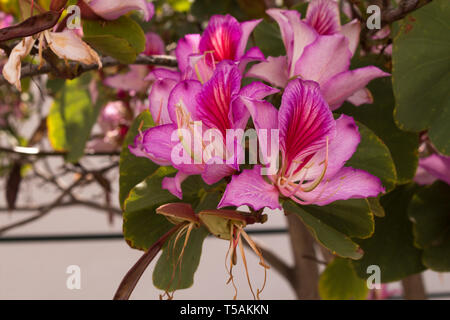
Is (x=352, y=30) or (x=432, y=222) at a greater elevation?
(x=352, y=30)

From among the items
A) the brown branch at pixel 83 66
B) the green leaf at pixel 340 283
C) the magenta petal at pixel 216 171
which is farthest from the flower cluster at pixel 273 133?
the green leaf at pixel 340 283

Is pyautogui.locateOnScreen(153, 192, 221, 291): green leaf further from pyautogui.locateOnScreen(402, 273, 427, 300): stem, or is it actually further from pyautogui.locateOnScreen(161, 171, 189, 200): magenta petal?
pyautogui.locateOnScreen(402, 273, 427, 300): stem

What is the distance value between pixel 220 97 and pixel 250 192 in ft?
0.17

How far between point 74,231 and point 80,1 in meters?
2.25

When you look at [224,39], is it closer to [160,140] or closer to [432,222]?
[160,140]

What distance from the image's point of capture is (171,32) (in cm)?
111

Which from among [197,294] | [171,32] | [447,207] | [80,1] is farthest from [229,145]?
[197,294]

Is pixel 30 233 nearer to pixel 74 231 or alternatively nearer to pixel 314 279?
pixel 74 231

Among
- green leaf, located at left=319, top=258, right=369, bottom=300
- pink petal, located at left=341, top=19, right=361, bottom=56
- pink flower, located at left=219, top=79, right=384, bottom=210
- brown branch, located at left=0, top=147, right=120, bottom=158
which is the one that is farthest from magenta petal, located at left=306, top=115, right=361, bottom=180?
brown branch, located at left=0, top=147, right=120, bottom=158

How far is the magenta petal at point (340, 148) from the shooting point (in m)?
0.24

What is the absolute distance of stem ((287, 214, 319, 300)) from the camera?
92cm

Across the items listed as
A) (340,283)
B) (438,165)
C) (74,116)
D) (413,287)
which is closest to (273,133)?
(438,165)

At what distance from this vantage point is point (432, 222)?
1.44 ft

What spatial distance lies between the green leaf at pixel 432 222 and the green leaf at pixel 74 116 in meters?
0.44
